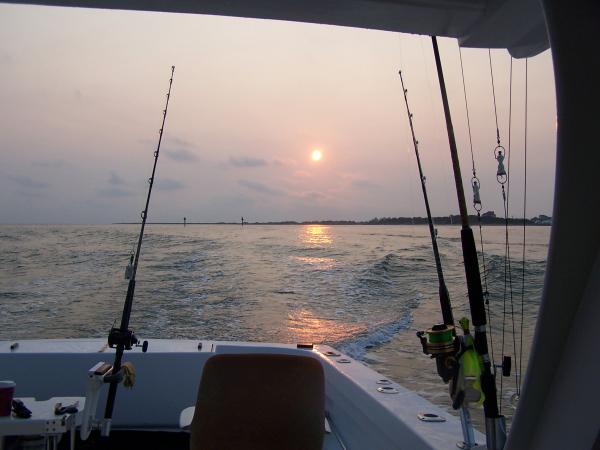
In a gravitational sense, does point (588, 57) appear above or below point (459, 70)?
below

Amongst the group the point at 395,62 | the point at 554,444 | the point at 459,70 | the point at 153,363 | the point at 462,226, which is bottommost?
the point at 153,363

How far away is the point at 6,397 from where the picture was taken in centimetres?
212

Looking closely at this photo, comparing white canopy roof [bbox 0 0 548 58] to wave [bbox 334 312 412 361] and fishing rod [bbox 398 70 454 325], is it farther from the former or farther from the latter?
wave [bbox 334 312 412 361]

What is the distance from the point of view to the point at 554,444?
3.55 feet

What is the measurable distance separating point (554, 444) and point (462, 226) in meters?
0.78

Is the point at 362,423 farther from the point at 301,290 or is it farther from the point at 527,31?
the point at 301,290

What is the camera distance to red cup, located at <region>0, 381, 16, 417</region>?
6.89 ft

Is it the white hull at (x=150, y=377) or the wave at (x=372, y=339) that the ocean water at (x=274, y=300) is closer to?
the wave at (x=372, y=339)

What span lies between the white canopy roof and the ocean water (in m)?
2.12

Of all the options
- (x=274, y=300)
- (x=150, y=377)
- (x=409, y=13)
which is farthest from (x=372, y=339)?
(x=409, y=13)

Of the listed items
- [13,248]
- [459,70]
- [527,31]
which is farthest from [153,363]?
[13,248]

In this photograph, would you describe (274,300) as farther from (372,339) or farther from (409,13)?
(409,13)

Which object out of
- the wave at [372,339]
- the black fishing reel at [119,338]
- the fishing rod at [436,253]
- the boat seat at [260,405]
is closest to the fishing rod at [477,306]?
the fishing rod at [436,253]

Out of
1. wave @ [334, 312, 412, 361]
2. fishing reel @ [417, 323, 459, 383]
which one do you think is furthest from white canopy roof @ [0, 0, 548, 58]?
wave @ [334, 312, 412, 361]
